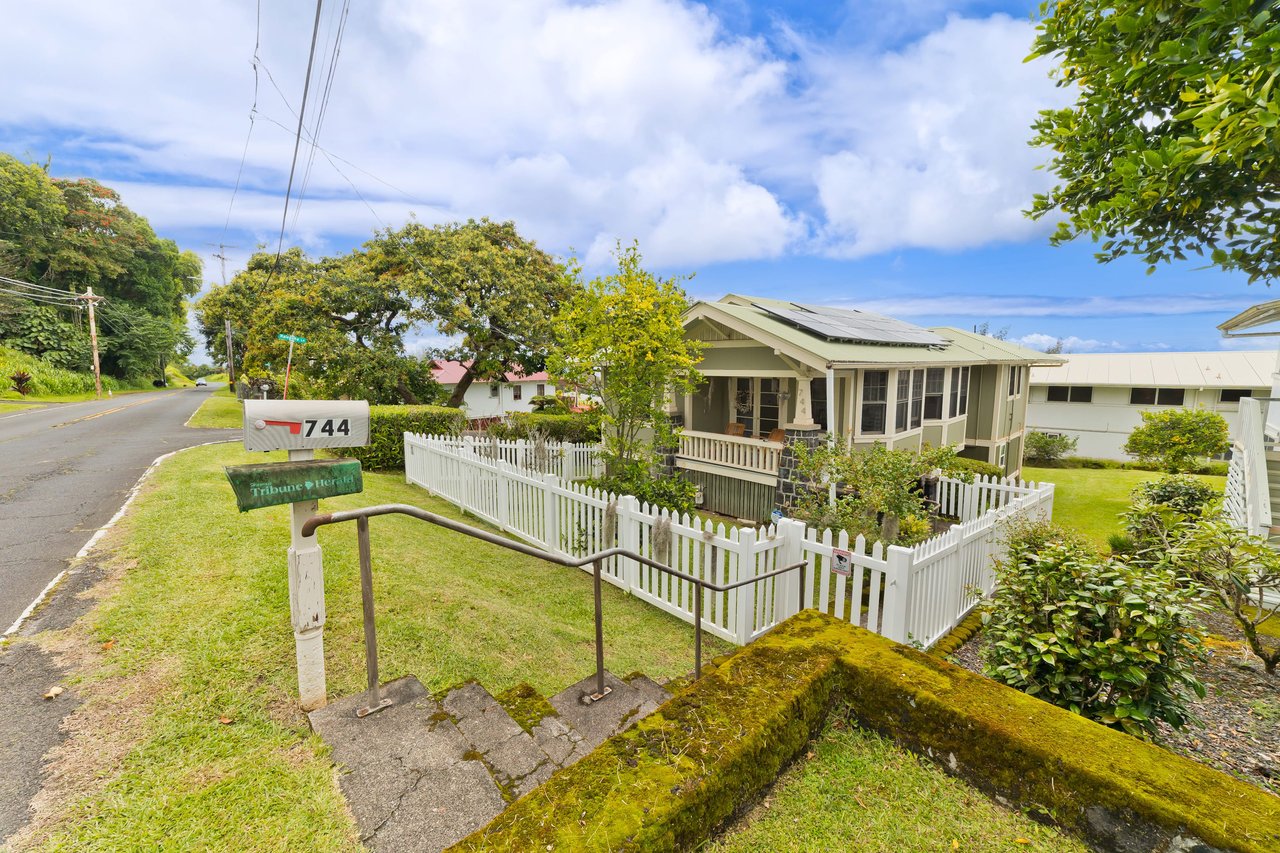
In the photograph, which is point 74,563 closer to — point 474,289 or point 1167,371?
point 474,289

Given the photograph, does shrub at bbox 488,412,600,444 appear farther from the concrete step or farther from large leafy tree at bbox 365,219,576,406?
the concrete step

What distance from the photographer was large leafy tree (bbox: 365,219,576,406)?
19.7 meters

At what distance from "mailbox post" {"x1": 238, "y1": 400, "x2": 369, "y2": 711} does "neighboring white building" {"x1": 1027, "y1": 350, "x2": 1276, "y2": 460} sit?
28187 millimetres

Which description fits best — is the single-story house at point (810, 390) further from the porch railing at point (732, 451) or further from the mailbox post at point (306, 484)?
the mailbox post at point (306, 484)

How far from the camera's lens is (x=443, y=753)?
283 cm

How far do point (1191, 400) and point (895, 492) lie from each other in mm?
25464

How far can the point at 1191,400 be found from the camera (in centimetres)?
2342

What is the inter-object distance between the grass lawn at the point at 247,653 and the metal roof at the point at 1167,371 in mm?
25070

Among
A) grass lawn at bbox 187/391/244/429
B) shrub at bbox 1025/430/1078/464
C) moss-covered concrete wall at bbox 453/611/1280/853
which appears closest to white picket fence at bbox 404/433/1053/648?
moss-covered concrete wall at bbox 453/611/1280/853

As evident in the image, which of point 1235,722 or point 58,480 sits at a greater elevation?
point 58,480

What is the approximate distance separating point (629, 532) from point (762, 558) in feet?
5.98

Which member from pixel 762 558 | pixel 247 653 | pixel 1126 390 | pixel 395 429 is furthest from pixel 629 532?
pixel 1126 390

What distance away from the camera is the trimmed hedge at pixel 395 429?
44.6 feet

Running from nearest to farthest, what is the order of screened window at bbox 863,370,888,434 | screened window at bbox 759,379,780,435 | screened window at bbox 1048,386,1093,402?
screened window at bbox 863,370,888,434
screened window at bbox 759,379,780,435
screened window at bbox 1048,386,1093,402
